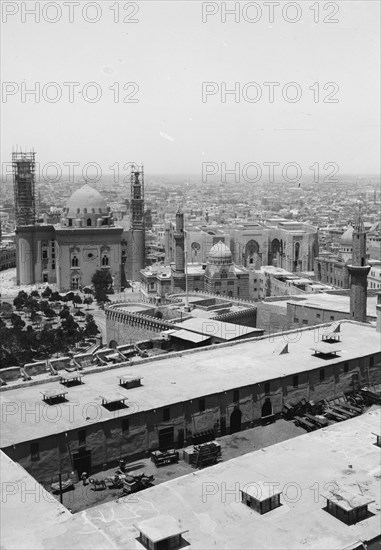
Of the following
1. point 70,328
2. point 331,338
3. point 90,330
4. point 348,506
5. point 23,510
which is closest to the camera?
point 348,506

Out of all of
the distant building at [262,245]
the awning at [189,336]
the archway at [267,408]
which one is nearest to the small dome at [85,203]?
the distant building at [262,245]

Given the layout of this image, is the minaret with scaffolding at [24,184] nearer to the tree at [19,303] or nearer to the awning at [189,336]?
the tree at [19,303]

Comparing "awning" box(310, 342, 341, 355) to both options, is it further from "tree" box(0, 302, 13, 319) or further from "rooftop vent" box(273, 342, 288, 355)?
"tree" box(0, 302, 13, 319)

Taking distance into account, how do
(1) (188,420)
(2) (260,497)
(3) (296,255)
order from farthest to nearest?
1. (3) (296,255)
2. (1) (188,420)
3. (2) (260,497)

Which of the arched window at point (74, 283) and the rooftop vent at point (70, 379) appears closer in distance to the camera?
the rooftop vent at point (70, 379)

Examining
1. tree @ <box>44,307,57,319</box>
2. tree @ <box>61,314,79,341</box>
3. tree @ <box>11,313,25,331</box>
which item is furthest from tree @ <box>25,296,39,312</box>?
tree @ <box>61,314,79,341</box>

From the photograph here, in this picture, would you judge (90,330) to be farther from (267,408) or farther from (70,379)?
(267,408)

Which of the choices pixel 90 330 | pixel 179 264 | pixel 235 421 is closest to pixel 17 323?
pixel 90 330
